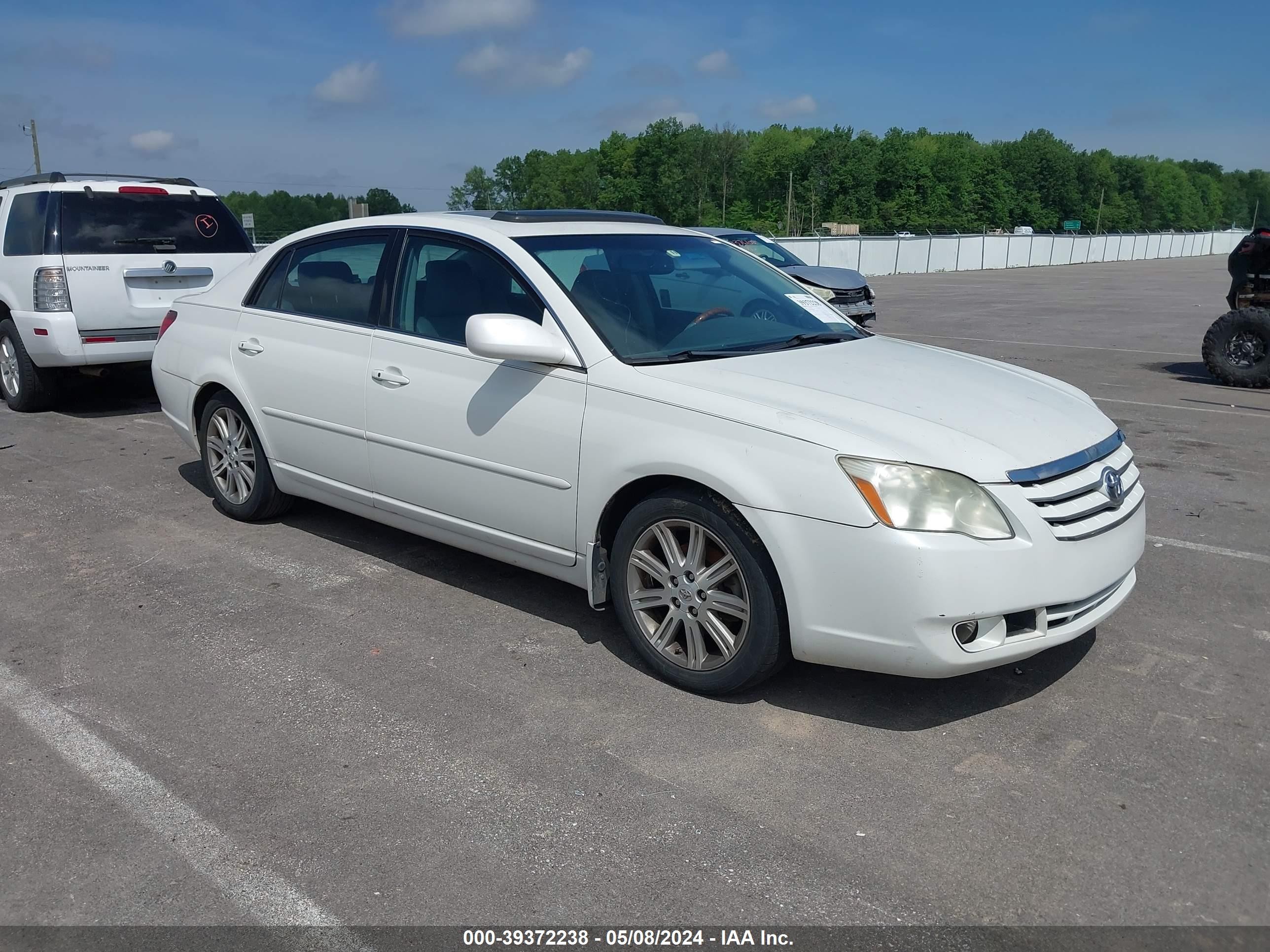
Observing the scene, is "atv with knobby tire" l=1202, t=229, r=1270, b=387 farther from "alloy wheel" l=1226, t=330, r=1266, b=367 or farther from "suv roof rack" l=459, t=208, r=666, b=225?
"suv roof rack" l=459, t=208, r=666, b=225

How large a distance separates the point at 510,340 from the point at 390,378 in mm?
960

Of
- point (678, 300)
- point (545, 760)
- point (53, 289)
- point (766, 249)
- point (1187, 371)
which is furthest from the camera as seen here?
point (766, 249)

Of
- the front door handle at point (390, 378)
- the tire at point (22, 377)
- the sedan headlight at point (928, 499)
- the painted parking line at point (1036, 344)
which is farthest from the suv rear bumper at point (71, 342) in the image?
the painted parking line at point (1036, 344)

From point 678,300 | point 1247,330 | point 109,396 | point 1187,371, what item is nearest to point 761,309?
point 678,300

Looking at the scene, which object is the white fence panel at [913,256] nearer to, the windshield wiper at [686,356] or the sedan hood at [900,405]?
the sedan hood at [900,405]

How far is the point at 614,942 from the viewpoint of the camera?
2.61 metres

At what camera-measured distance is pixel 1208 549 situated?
5.54 meters

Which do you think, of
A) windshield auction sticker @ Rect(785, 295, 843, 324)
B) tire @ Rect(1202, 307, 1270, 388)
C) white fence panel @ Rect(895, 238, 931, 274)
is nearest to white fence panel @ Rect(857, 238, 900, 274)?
white fence panel @ Rect(895, 238, 931, 274)

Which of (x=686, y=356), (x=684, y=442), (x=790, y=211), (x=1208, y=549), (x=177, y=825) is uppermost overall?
(x=790, y=211)

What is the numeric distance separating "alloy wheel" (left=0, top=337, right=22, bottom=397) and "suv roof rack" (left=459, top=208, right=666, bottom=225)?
6.15 metres

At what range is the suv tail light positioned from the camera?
883 cm

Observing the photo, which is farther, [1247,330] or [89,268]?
[1247,330]

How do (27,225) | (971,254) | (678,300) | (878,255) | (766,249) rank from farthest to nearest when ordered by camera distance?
1. (971,254)
2. (878,255)
3. (766,249)
4. (27,225)
5. (678,300)

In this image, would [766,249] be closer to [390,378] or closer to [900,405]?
[390,378]
